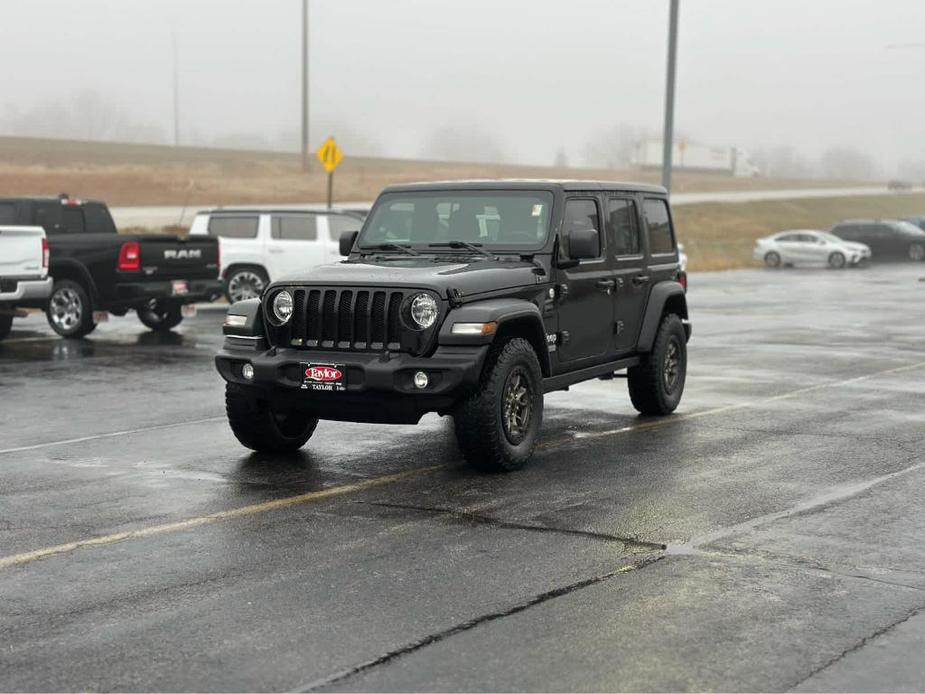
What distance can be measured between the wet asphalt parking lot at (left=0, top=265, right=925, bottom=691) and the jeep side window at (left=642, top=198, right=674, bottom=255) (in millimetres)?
1483

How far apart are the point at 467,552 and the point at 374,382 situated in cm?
203

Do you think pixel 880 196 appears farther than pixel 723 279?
Yes

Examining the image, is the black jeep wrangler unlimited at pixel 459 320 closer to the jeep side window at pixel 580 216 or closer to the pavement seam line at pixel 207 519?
the jeep side window at pixel 580 216

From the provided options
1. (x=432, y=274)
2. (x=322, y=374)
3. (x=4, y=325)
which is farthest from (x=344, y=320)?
(x=4, y=325)

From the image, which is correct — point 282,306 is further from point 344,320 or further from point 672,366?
point 672,366

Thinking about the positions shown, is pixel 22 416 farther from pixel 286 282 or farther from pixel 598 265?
pixel 598 265

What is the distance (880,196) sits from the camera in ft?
285

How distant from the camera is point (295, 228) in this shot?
80.8 feet

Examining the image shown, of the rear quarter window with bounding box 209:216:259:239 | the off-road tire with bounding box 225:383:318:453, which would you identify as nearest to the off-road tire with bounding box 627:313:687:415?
the off-road tire with bounding box 225:383:318:453

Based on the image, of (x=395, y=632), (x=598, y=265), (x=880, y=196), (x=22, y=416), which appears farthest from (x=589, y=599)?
(x=880, y=196)

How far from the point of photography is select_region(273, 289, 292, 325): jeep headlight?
30.4 feet

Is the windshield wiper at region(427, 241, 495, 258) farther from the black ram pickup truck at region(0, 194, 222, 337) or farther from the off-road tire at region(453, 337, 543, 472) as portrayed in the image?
the black ram pickup truck at region(0, 194, 222, 337)

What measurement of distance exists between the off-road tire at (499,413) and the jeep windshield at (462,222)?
1.11m

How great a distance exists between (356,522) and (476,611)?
74.4 inches
